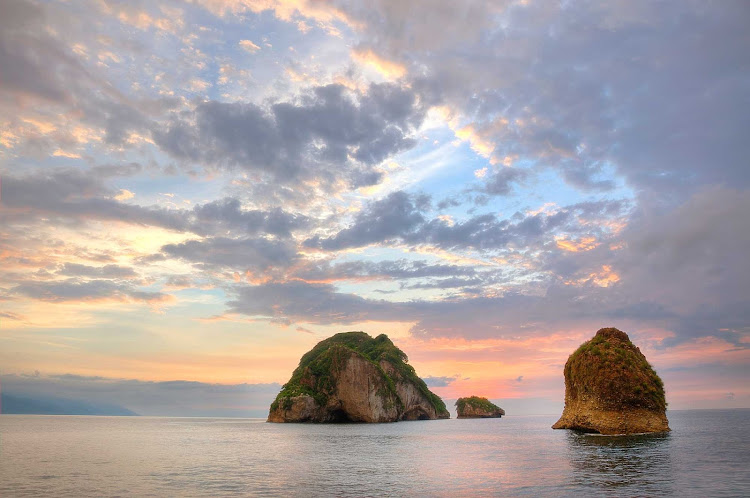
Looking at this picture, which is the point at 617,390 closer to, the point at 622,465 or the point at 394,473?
the point at 622,465

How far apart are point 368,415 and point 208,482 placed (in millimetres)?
135783

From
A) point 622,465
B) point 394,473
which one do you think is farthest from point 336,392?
point 622,465

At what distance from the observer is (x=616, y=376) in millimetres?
63000

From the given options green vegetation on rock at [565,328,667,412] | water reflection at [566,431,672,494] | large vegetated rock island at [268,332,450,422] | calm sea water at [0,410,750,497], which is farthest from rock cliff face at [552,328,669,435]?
large vegetated rock island at [268,332,450,422]

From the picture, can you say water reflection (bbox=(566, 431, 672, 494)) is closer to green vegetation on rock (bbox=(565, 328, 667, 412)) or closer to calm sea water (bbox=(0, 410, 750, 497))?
calm sea water (bbox=(0, 410, 750, 497))

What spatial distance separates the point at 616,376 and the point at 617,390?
1832 mm

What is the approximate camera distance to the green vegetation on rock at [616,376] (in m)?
62.6

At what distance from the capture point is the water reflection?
1114 inches

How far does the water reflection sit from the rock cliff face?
326 inches

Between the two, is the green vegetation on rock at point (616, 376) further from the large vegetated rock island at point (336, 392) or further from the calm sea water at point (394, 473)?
the large vegetated rock island at point (336, 392)

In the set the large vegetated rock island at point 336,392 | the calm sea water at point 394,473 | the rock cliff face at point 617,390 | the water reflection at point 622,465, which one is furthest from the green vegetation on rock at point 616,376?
the large vegetated rock island at point 336,392

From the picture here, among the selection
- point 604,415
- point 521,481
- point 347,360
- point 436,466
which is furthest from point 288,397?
point 521,481

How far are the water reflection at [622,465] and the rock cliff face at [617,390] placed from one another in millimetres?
8287

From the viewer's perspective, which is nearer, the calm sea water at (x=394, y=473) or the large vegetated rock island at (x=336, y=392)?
the calm sea water at (x=394, y=473)
